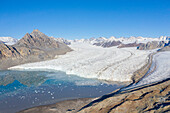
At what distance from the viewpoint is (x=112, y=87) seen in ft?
43.4

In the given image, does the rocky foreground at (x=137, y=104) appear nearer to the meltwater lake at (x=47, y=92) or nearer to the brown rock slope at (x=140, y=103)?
the brown rock slope at (x=140, y=103)

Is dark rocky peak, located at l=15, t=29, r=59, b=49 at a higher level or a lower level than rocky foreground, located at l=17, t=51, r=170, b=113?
higher

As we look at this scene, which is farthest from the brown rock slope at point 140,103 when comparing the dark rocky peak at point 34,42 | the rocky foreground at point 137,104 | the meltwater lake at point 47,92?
the dark rocky peak at point 34,42

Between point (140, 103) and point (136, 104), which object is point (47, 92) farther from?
point (140, 103)

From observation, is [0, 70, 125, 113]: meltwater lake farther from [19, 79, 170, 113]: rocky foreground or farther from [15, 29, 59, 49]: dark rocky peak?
[15, 29, 59, 49]: dark rocky peak

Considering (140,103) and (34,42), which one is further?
(34,42)

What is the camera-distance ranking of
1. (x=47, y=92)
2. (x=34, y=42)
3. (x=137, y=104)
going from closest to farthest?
(x=137, y=104) → (x=47, y=92) → (x=34, y=42)

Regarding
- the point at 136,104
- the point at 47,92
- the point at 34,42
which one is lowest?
the point at 47,92

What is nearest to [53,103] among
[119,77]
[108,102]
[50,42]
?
[108,102]

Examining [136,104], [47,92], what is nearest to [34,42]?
[47,92]

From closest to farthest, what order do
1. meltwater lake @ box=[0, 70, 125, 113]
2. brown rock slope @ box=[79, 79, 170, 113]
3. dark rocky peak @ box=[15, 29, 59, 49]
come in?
brown rock slope @ box=[79, 79, 170, 113]
meltwater lake @ box=[0, 70, 125, 113]
dark rocky peak @ box=[15, 29, 59, 49]

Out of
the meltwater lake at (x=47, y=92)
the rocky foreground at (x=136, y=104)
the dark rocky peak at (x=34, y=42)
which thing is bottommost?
the meltwater lake at (x=47, y=92)

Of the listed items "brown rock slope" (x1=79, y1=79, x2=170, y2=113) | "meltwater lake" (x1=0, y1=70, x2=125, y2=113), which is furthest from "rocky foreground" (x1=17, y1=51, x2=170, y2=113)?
"meltwater lake" (x1=0, y1=70, x2=125, y2=113)

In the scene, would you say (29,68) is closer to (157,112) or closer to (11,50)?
(11,50)
